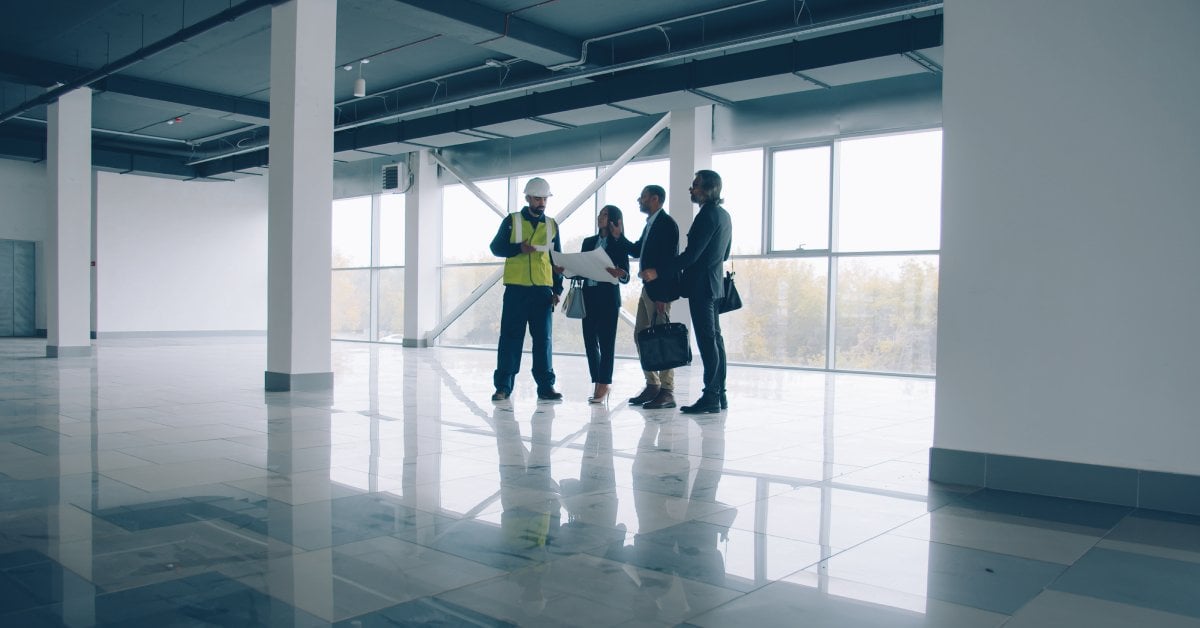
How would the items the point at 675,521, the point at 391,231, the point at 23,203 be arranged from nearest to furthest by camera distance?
1. the point at 675,521
2. the point at 391,231
3. the point at 23,203

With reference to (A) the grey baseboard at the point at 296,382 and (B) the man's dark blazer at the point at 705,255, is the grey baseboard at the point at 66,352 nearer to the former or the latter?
(A) the grey baseboard at the point at 296,382

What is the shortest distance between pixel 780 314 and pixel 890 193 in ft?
7.64

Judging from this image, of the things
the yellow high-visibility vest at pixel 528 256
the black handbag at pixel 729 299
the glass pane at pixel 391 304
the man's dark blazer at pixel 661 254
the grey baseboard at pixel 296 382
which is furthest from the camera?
the glass pane at pixel 391 304

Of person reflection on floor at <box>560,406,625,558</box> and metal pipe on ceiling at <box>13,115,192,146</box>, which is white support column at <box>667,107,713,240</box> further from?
metal pipe on ceiling at <box>13,115,192,146</box>

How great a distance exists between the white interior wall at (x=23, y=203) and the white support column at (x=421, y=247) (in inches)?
340

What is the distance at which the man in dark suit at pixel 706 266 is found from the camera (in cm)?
604

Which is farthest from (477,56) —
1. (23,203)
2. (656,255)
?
(23,203)

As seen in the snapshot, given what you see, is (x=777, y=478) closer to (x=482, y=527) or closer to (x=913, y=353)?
(x=482, y=527)

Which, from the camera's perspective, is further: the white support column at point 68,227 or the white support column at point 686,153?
→ the white support column at point 68,227

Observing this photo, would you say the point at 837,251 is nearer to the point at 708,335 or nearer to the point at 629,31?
the point at 629,31

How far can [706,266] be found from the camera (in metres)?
6.09

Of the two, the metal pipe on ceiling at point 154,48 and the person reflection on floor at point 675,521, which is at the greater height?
the metal pipe on ceiling at point 154,48

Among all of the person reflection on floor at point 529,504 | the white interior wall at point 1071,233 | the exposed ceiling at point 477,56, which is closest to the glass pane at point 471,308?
the exposed ceiling at point 477,56

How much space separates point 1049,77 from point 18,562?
14.0ft
